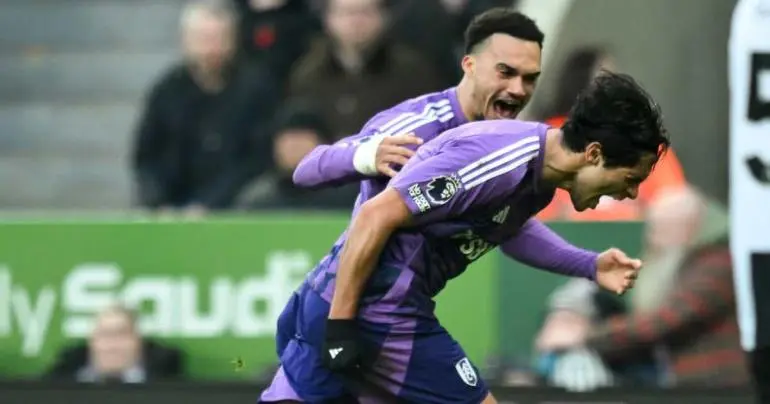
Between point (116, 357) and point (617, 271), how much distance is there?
132 inches

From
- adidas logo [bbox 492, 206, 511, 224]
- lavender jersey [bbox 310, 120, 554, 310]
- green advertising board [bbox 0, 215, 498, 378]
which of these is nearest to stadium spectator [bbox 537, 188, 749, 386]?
green advertising board [bbox 0, 215, 498, 378]

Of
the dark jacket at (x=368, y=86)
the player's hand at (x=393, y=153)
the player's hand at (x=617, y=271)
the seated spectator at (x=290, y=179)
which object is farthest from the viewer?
the dark jacket at (x=368, y=86)

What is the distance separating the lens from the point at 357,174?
15.2 ft

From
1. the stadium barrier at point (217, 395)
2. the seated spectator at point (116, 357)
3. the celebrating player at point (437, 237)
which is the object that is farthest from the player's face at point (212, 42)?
the celebrating player at point (437, 237)

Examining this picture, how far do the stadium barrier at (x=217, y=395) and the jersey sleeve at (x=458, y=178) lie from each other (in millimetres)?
2918

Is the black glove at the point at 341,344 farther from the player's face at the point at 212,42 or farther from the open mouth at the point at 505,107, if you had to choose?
the player's face at the point at 212,42

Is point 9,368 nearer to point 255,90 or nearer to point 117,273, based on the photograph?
point 117,273

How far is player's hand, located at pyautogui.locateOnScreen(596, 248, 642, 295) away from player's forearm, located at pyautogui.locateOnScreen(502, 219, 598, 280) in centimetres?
6

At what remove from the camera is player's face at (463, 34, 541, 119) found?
486 centimetres

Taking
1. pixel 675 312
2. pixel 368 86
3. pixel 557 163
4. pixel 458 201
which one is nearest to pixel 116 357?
pixel 368 86

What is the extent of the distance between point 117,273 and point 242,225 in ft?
1.90

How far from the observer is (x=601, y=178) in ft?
14.1

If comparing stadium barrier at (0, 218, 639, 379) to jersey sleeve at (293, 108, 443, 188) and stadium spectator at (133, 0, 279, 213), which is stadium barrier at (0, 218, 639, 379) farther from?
jersey sleeve at (293, 108, 443, 188)

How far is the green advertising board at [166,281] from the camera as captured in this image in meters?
7.50
